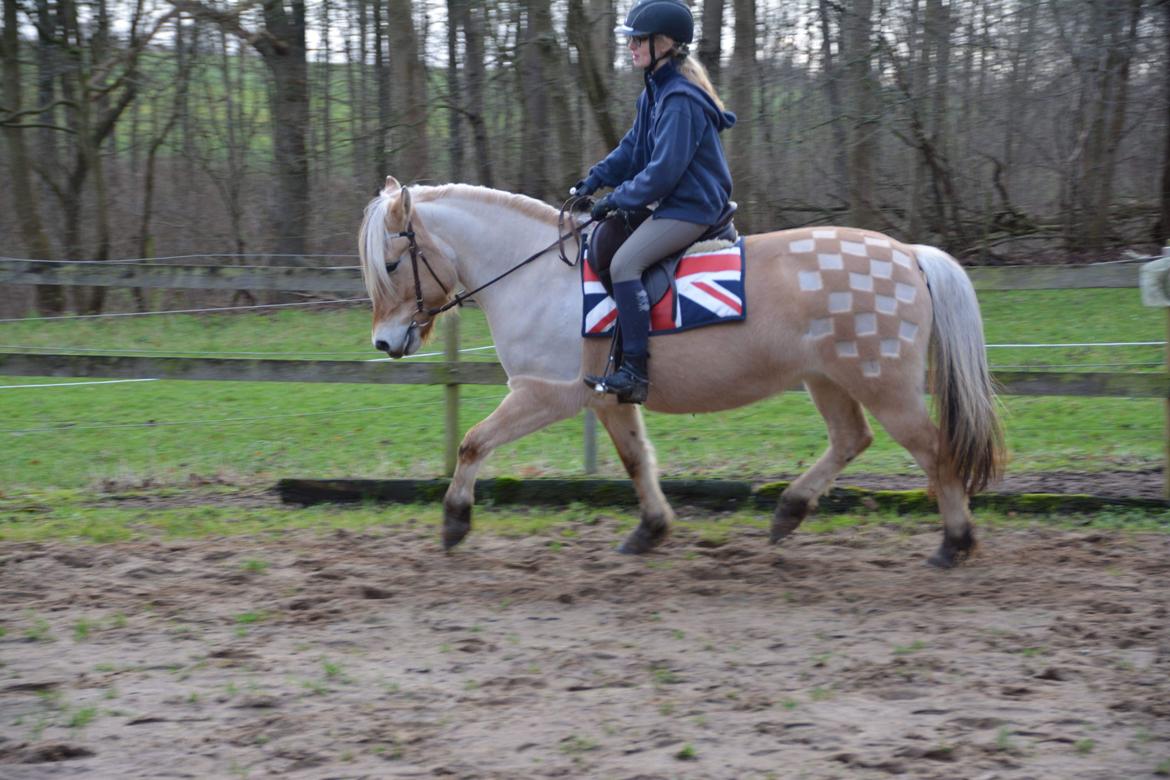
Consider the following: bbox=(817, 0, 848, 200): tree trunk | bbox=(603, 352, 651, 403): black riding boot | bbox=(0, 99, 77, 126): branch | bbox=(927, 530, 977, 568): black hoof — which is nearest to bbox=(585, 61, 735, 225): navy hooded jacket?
bbox=(603, 352, 651, 403): black riding boot

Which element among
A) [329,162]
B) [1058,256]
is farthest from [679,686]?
[329,162]

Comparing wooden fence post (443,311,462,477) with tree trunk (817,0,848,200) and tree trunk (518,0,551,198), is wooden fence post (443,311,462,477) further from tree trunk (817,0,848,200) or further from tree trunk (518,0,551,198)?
tree trunk (518,0,551,198)

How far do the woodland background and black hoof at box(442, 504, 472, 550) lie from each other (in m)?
9.64

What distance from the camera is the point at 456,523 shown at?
558 cm

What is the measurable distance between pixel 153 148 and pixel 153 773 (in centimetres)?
1670

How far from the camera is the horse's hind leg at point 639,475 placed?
18.6ft

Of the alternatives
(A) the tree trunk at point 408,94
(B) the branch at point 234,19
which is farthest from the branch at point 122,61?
(A) the tree trunk at point 408,94

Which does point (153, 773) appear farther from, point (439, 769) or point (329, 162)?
point (329, 162)

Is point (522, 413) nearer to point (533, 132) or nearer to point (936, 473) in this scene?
point (936, 473)

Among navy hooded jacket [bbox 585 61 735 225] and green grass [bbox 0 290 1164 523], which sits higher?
navy hooded jacket [bbox 585 61 735 225]

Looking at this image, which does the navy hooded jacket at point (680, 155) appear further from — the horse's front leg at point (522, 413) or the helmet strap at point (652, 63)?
the horse's front leg at point (522, 413)

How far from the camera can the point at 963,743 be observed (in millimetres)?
3268

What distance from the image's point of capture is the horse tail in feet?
16.8

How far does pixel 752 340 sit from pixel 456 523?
1.75 meters
